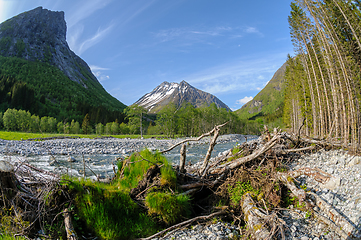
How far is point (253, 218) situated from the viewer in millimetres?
3625

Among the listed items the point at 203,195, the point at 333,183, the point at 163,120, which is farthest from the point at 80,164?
the point at 163,120

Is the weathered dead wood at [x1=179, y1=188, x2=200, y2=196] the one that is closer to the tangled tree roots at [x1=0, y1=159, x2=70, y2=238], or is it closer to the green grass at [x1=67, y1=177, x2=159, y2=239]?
the green grass at [x1=67, y1=177, x2=159, y2=239]

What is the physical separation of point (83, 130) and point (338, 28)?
10611 centimetres

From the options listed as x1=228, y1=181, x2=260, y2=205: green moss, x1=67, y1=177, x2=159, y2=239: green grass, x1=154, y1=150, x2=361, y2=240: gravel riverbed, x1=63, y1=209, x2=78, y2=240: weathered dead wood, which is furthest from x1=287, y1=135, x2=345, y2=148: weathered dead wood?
x1=63, y1=209, x2=78, y2=240: weathered dead wood

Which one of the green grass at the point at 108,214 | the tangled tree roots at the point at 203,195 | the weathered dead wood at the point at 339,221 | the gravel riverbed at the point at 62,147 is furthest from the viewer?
the gravel riverbed at the point at 62,147

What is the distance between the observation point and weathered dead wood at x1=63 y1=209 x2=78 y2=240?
3.06m

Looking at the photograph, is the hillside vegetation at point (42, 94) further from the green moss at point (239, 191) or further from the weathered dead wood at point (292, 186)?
the weathered dead wood at point (292, 186)

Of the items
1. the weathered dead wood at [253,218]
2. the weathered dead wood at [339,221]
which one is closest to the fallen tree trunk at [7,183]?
the weathered dead wood at [253,218]

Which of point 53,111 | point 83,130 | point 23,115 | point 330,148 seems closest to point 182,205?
point 330,148

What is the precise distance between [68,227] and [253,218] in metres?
3.53

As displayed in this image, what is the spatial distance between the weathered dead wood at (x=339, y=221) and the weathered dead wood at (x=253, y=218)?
Answer: 1.21 metres

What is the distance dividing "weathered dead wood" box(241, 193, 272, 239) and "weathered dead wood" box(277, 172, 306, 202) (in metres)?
0.96

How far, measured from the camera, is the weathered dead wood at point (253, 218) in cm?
318

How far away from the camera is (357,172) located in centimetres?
486
